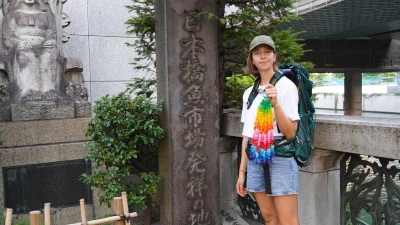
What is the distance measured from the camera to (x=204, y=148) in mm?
4617

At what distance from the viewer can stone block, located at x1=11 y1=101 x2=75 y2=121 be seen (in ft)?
18.3

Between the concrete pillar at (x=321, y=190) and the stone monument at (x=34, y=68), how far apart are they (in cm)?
372

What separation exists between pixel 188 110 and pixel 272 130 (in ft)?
6.75

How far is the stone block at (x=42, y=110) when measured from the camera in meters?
5.58

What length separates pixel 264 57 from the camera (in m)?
2.62

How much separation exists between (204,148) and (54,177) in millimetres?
2321

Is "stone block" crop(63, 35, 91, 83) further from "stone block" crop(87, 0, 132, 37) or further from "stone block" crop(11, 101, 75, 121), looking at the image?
"stone block" crop(11, 101, 75, 121)

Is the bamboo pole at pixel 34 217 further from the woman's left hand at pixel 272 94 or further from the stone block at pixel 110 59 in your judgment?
the stone block at pixel 110 59

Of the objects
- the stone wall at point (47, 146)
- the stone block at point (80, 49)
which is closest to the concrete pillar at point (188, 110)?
the stone wall at point (47, 146)

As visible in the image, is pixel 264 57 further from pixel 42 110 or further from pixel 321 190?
pixel 42 110

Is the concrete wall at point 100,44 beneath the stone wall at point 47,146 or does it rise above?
above

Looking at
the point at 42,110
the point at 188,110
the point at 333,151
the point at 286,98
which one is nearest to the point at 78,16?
the point at 42,110

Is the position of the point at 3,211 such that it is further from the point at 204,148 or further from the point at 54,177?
the point at 204,148

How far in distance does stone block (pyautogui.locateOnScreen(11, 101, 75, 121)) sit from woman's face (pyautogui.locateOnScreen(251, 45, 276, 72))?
4.00m
